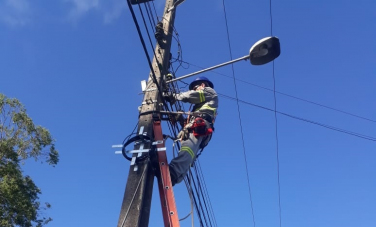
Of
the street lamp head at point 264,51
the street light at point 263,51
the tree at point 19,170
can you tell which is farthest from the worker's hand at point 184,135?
the tree at point 19,170

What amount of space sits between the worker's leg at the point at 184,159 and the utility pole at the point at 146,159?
0.17 m

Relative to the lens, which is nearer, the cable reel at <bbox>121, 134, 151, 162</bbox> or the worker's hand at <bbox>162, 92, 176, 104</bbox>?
the cable reel at <bbox>121, 134, 151, 162</bbox>

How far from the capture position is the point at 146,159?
4086mm

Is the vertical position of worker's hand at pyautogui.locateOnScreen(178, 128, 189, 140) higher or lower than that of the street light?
lower

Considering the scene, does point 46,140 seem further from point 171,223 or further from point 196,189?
point 171,223

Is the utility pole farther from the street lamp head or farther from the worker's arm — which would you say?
the street lamp head

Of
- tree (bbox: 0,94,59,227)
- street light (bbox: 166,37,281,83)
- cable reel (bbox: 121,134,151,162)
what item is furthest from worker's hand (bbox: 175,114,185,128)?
tree (bbox: 0,94,59,227)

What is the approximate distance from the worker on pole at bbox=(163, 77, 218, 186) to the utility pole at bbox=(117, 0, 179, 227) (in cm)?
26

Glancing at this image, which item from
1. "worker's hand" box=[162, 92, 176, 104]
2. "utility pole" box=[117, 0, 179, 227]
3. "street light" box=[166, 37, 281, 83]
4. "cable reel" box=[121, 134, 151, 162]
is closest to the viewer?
"utility pole" box=[117, 0, 179, 227]

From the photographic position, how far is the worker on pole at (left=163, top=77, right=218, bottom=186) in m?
4.37

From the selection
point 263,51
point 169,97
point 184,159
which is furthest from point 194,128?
point 263,51

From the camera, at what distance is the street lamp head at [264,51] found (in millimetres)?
5098

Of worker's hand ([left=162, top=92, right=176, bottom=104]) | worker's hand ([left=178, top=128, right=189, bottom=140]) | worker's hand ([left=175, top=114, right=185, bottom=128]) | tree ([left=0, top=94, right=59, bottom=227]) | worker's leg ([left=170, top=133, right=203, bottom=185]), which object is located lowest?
worker's leg ([left=170, top=133, right=203, bottom=185])

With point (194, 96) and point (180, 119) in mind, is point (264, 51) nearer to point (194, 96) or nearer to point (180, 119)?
point (194, 96)
